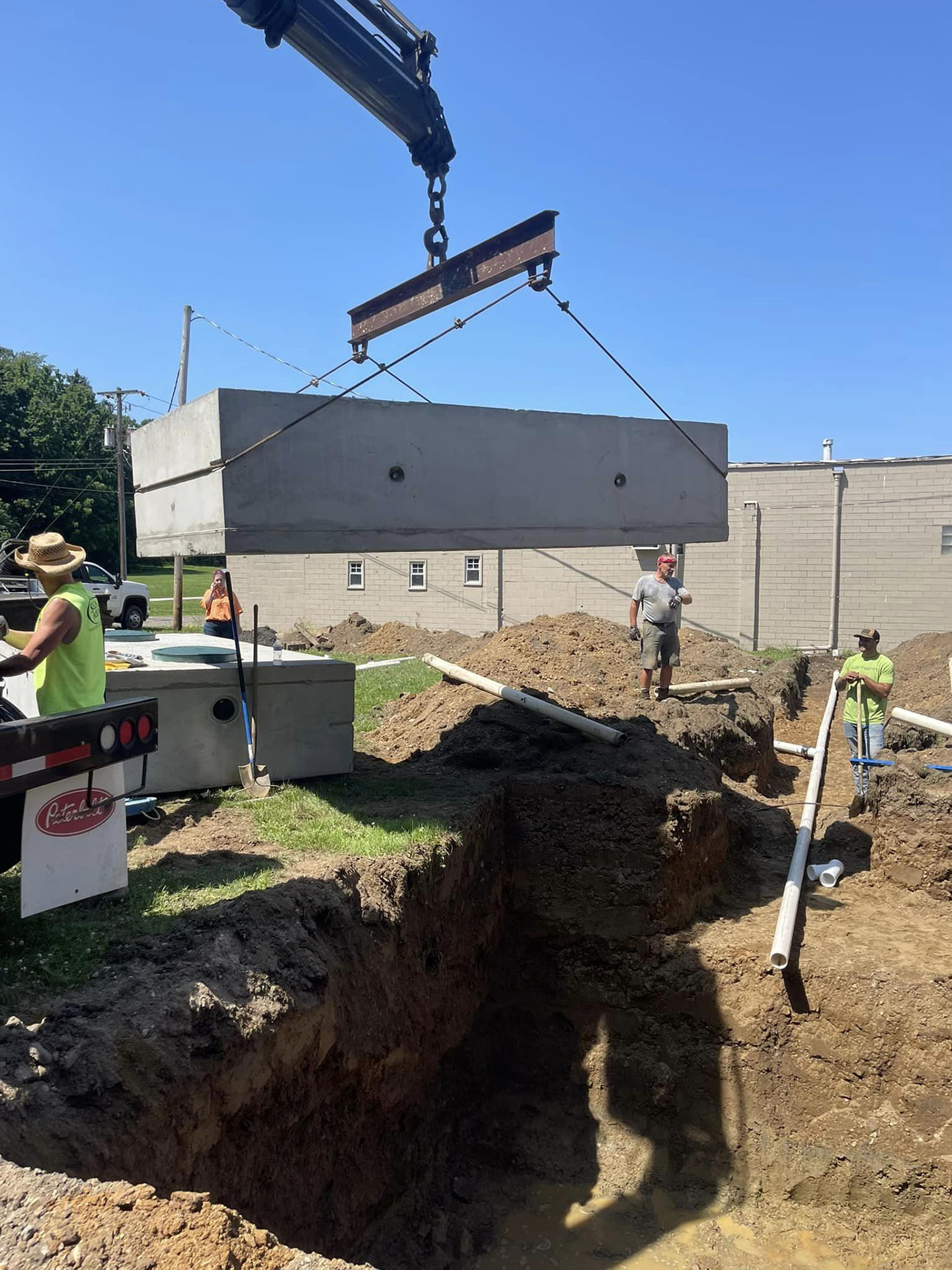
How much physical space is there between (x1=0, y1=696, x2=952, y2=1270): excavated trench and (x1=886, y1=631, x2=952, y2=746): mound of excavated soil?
106 inches

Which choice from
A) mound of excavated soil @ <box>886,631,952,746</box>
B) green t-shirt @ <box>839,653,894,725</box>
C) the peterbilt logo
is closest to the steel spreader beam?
the peterbilt logo

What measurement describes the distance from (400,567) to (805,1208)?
20026 mm

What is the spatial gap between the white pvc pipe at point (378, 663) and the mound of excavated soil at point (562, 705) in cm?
180

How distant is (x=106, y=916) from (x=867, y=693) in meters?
6.85

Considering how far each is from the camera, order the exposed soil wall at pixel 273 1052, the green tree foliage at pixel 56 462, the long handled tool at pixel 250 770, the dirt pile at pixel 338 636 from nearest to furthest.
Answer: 1. the exposed soil wall at pixel 273 1052
2. the long handled tool at pixel 250 770
3. the dirt pile at pixel 338 636
4. the green tree foliage at pixel 56 462

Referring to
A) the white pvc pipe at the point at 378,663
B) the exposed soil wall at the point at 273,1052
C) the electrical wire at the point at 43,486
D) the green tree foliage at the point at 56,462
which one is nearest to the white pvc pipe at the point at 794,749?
the white pvc pipe at the point at 378,663

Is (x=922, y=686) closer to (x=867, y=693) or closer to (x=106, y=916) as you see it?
(x=867, y=693)

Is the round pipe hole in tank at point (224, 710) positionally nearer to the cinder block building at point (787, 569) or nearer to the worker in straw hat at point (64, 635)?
the worker in straw hat at point (64, 635)

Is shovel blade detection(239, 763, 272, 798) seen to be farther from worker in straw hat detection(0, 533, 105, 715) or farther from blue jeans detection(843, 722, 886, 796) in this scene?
blue jeans detection(843, 722, 886, 796)

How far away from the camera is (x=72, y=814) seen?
3508mm

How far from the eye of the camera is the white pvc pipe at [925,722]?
8148 mm

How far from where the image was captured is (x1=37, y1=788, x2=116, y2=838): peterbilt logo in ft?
11.2

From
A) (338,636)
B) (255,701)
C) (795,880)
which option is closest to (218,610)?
(255,701)

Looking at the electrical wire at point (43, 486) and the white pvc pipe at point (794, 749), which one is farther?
the electrical wire at point (43, 486)
